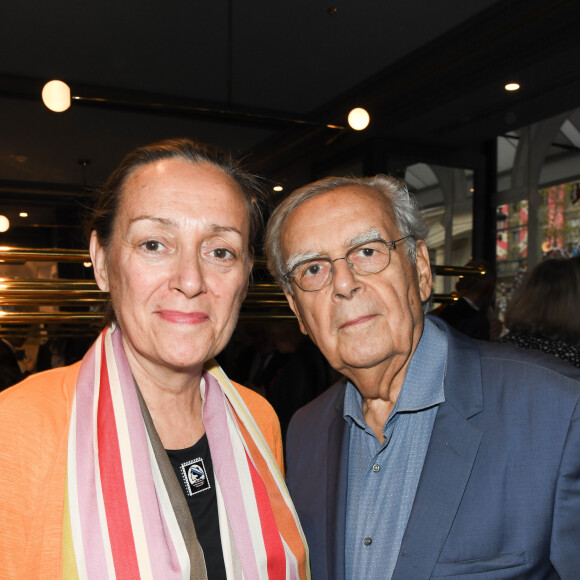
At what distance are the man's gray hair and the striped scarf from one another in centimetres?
51

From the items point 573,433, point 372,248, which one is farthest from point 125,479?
point 573,433

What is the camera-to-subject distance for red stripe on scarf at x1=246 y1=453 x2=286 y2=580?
145 cm

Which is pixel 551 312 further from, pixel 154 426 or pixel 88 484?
pixel 88 484

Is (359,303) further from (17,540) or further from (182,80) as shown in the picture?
(182,80)

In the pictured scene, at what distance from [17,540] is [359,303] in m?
0.91

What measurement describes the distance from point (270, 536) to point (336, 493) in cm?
21

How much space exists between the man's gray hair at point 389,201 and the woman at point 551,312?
4.09ft

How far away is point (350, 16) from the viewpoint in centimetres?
445

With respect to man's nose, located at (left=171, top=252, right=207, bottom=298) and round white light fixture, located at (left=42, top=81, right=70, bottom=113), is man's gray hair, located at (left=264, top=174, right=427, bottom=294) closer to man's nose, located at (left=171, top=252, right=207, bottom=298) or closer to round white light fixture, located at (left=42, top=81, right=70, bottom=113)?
man's nose, located at (left=171, top=252, right=207, bottom=298)

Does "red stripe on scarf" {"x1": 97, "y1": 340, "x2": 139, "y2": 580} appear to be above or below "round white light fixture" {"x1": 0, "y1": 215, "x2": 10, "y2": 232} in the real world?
below

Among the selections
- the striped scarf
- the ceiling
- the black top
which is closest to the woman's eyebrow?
the striped scarf

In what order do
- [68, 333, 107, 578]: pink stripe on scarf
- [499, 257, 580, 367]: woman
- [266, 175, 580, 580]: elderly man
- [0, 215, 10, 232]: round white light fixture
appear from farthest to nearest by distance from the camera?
[0, 215, 10, 232]: round white light fixture < [499, 257, 580, 367]: woman < [266, 175, 580, 580]: elderly man < [68, 333, 107, 578]: pink stripe on scarf

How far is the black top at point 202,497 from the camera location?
1369 millimetres

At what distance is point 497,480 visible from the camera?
132 cm
